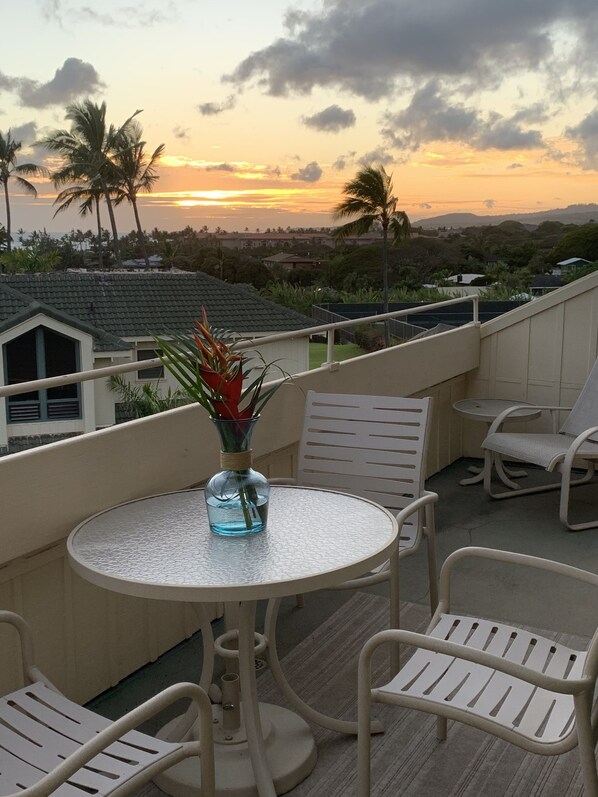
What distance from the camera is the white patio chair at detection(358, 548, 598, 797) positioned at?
56.1 inches

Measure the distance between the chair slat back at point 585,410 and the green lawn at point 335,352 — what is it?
1.22m

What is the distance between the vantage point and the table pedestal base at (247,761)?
1.86 m

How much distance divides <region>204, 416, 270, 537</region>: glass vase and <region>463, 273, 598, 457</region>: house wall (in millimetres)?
3174

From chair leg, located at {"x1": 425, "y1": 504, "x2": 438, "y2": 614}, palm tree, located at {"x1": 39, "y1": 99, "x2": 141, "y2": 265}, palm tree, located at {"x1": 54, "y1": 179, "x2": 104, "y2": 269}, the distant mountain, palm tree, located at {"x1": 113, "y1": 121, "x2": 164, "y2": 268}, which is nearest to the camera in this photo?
chair leg, located at {"x1": 425, "y1": 504, "x2": 438, "y2": 614}

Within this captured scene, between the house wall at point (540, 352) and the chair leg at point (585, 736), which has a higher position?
the house wall at point (540, 352)

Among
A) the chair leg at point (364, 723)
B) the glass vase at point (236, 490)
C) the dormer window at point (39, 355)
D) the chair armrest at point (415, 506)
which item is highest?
the glass vase at point (236, 490)

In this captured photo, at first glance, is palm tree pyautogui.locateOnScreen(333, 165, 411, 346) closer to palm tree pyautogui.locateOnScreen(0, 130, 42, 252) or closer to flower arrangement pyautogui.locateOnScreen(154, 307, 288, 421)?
palm tree pyautogui.locateOnScreen(0, 130, 42, 252)

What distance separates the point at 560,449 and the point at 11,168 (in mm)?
44838

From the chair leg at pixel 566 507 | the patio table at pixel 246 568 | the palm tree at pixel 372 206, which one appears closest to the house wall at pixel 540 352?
the chair leg at pixel 566 507

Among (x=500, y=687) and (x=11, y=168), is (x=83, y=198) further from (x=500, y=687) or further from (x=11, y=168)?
(x=500, y=687)

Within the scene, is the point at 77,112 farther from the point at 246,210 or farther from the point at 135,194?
the point at 246,210

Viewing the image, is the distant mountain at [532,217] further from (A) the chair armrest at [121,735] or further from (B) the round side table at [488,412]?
(A) the chair armrest at [121,735]

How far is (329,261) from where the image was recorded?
28.7 meters

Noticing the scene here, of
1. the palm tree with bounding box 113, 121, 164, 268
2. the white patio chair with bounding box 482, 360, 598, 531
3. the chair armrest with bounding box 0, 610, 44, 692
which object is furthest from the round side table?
the palm tree with bounding box 113, 121, 164, 268
